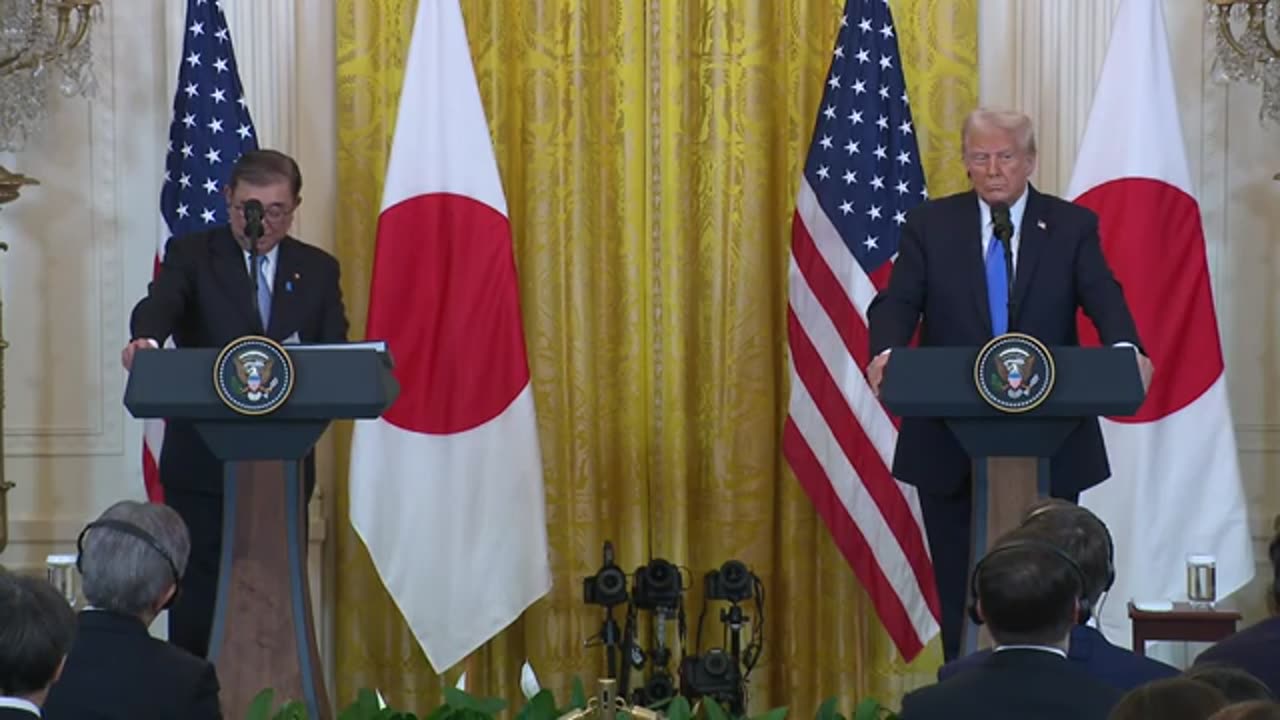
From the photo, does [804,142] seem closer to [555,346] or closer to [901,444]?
[555,346]

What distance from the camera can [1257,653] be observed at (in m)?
3.18

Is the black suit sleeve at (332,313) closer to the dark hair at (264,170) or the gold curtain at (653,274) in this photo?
the dark hair at (264,170)

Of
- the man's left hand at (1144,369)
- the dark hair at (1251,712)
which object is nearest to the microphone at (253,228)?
the man's left hand at (1144,369)

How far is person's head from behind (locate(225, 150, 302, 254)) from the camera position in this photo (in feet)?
16.0

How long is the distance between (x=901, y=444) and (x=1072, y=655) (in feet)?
5.51

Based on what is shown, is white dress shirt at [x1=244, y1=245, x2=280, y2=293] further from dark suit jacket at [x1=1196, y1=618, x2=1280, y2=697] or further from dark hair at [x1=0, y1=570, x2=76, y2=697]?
dark suit jacket at [x1=1196, y1=618, x2=1280, y2=697]

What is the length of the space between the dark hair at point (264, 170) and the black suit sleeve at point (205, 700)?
6.39 ft

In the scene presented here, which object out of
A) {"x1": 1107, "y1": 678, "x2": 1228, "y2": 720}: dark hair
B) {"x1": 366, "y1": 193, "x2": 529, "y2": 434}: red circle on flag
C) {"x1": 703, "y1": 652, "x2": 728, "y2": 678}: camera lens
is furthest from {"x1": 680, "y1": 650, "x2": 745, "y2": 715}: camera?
{"x1": 1107, "y1": 678, "x2": 1228, "y2": 720}: dark hair

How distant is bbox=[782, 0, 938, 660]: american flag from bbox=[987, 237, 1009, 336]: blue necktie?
1.25 m

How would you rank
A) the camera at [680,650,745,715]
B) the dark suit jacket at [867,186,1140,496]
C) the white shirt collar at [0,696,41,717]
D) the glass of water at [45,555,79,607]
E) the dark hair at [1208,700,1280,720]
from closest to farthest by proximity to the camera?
1. the dark hair at [1208,700,1280,720]
2. the white shirt collar at [0,696,41,717]
3. the glass of water at [45,555,79,607]
4. the dark suit jacket at [867,186,1140,496]
5. the camera at [680,650,745,715]

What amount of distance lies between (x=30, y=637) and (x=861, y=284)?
3.82 meters

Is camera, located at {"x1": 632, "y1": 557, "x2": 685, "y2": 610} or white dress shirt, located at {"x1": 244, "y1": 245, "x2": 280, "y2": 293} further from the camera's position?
camera, located at {"x1": 632, "y1": 557, "x2": 685, "y2": 610}

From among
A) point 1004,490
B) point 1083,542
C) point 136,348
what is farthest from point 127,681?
point 1004,490

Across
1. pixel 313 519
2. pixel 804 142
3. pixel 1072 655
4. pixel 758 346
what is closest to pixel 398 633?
pixel 313 519
